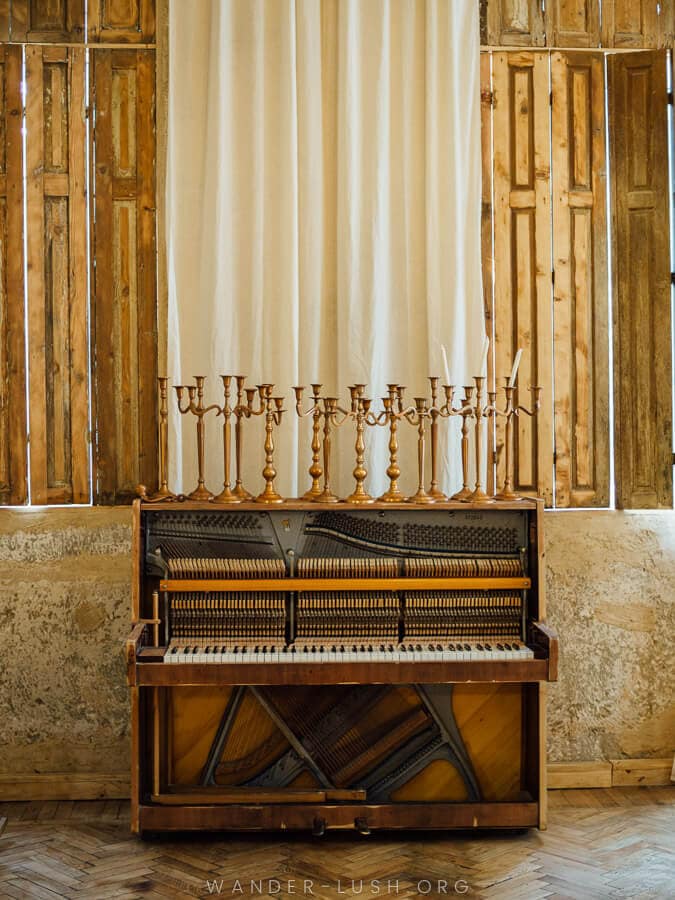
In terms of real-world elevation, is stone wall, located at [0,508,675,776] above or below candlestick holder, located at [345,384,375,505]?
below

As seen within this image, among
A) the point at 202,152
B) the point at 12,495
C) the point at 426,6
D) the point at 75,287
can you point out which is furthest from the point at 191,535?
the point at 426,6

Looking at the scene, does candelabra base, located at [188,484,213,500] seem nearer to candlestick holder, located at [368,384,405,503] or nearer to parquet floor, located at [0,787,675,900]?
candlestick holder, located at [368,384,405,503]

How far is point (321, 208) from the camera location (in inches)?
175

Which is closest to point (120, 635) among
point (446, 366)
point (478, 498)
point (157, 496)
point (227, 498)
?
point (157, 496)

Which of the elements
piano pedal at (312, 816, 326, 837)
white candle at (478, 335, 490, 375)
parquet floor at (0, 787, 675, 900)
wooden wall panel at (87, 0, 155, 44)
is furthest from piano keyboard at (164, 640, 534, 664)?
wooden wall panel at (87, 0, 155, 44)

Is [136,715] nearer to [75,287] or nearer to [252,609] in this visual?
[252,609]

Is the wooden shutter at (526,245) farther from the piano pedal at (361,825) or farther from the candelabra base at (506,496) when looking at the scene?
the piano pedal at (361,825)

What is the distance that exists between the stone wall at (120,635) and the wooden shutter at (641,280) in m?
0.27

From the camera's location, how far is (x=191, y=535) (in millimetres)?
3953

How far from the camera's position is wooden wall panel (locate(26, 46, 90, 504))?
14.8ft

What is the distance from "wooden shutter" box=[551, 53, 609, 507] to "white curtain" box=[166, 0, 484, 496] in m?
0.47

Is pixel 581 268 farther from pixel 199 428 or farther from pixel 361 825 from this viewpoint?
pixel 361 825

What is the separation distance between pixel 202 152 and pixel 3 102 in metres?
0.95

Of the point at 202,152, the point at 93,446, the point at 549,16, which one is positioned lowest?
the point at 93,446
